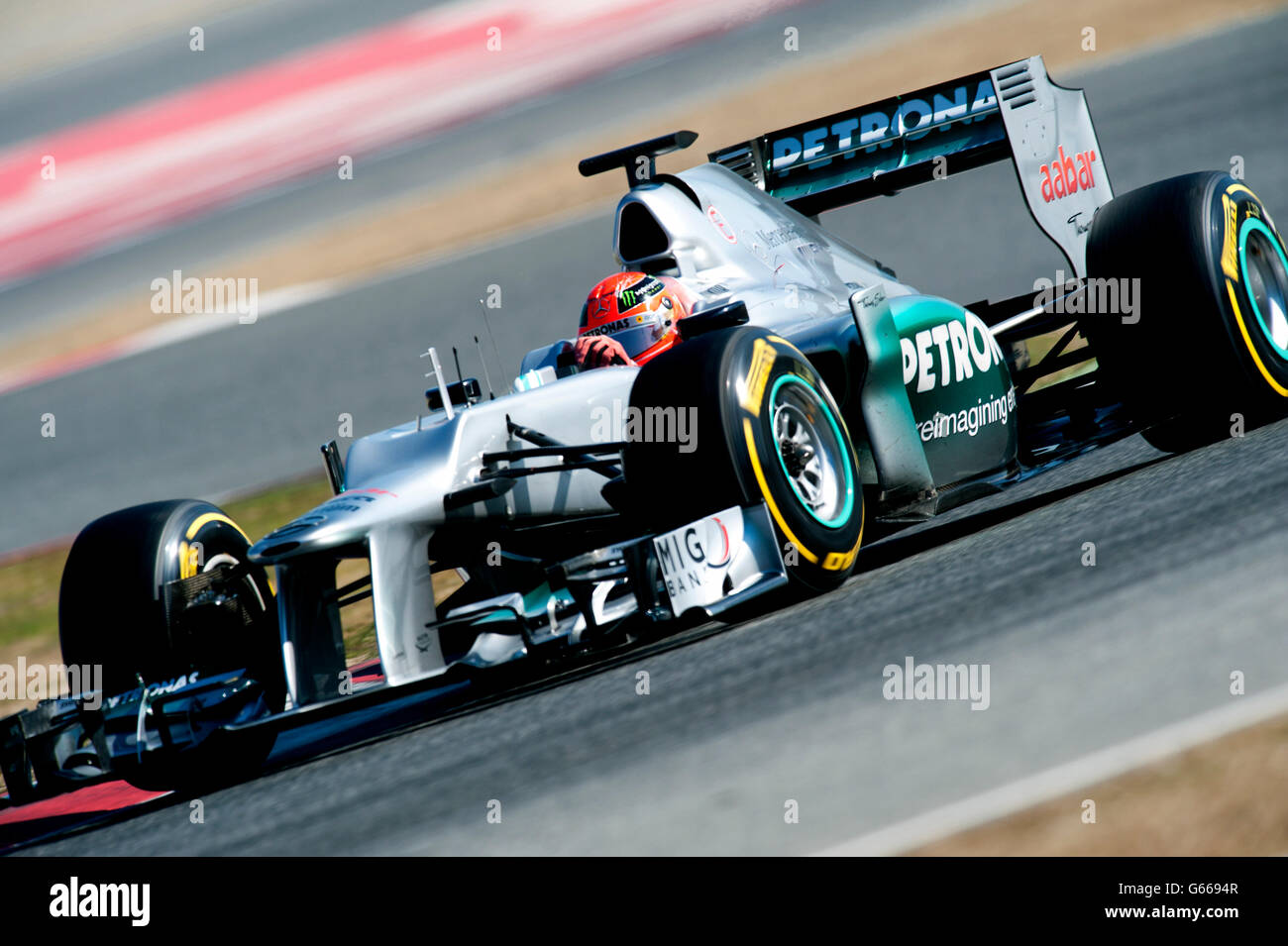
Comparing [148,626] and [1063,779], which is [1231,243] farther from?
[148,626]

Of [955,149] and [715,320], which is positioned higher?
[955,149]

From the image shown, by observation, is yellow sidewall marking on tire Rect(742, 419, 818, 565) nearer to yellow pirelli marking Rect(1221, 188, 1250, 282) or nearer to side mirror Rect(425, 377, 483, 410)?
side mirror Rect(425, 377, 483, 410)

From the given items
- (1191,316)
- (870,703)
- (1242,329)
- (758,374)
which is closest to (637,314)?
(758,374)

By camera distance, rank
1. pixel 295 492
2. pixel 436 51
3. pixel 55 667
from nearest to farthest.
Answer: pixel 55 667 → pixel 295 492 → pixel 436 51

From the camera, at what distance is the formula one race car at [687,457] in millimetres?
5762

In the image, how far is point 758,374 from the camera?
5867 mm

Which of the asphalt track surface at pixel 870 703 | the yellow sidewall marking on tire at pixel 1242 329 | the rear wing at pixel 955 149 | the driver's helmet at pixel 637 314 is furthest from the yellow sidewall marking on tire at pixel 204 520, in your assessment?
the yellow sidewall marking on tire at pixel 1242 329

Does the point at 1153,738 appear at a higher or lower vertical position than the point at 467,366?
lower

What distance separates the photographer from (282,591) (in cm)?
588

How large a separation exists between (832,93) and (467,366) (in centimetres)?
731

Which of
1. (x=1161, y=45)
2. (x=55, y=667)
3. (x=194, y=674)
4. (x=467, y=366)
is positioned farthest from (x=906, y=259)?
(x=194, y=674)

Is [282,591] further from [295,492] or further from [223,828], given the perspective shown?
[295,492]

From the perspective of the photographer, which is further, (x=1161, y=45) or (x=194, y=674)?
(x=1161, y=45)

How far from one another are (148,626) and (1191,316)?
433 centimetres
